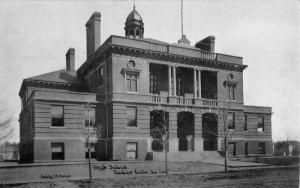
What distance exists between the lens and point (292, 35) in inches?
765

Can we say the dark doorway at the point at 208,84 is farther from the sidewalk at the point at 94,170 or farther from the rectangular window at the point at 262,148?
the sidewalk at the point at 94,170

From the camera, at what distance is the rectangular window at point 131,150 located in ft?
102

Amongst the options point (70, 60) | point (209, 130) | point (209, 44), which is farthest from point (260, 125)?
point (70, 60)

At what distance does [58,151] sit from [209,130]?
1501 cm

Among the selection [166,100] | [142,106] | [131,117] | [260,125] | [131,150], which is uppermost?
[166,100]

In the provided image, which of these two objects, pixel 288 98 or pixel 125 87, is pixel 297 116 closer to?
pixel 288 98

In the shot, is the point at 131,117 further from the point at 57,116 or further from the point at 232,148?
the point at 232,148

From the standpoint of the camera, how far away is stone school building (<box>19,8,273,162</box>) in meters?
30.2

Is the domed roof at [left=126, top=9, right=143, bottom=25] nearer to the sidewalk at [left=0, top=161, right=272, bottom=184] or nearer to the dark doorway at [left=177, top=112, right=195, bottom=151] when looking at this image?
the dark doorway at [left=177, top=112, right=195, bottom=151]

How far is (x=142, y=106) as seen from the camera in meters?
32.2

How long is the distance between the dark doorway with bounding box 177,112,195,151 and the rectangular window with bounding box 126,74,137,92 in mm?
6130

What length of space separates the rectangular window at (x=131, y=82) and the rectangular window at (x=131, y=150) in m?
4.75

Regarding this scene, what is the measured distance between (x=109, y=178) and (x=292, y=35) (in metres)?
12.7

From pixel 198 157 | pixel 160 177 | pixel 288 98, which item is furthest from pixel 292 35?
pixel 198 157
